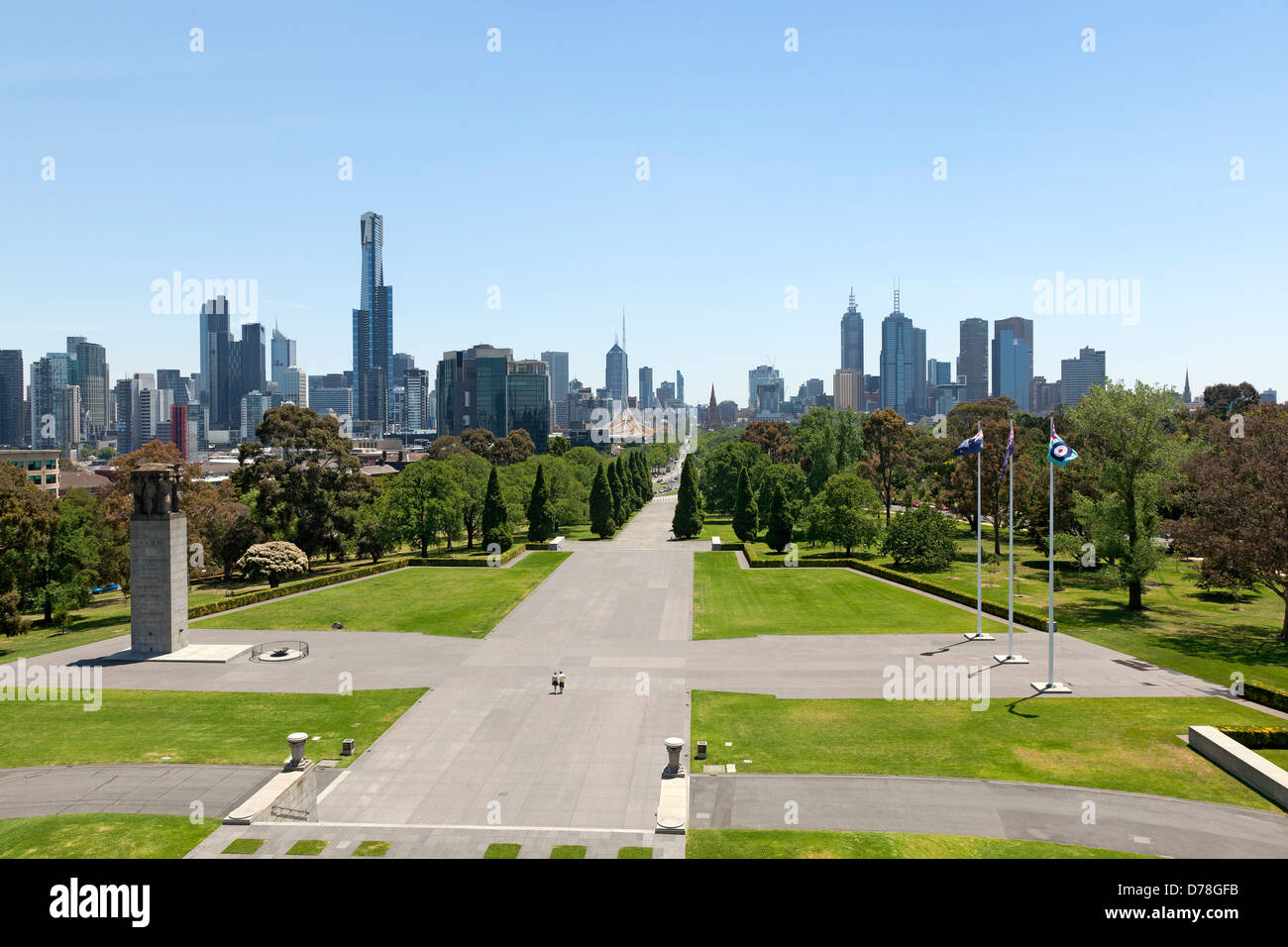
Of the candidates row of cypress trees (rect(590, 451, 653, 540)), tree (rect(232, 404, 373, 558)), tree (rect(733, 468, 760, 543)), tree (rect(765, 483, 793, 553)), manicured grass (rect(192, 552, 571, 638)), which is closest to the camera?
manicured grass (rect(192, 552, 571, 638))

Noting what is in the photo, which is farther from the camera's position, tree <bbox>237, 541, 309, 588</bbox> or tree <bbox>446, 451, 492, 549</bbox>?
tree <bbox>446, 451, 492, 549</bbox>

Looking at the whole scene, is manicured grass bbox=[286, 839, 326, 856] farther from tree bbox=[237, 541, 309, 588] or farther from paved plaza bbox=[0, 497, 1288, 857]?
tree bbox=[237, 541, 309, 588]

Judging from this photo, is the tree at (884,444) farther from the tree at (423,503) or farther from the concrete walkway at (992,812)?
the concrete walkway at (992,812)

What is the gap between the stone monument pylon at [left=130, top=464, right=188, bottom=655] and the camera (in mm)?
35188

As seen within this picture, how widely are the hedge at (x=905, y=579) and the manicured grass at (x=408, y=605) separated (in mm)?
17417

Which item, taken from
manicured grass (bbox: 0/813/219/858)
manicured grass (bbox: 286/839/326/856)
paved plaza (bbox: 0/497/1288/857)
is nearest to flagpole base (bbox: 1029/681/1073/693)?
paved plaza (bbox: 0/497/1288/857)

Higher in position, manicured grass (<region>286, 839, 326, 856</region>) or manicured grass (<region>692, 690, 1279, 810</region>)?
manicured grass (<region>286, 839, 326, 856</region>)

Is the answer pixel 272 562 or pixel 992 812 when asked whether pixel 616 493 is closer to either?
pixel 272 562

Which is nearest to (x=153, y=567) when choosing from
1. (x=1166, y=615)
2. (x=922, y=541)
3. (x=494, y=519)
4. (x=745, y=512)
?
(x=494, y=519)

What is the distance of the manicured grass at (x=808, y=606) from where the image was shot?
40062 millimetres

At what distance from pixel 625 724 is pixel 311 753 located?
33.5 ft

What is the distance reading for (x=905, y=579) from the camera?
5175 cm

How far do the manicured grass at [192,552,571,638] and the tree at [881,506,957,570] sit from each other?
2621cm
